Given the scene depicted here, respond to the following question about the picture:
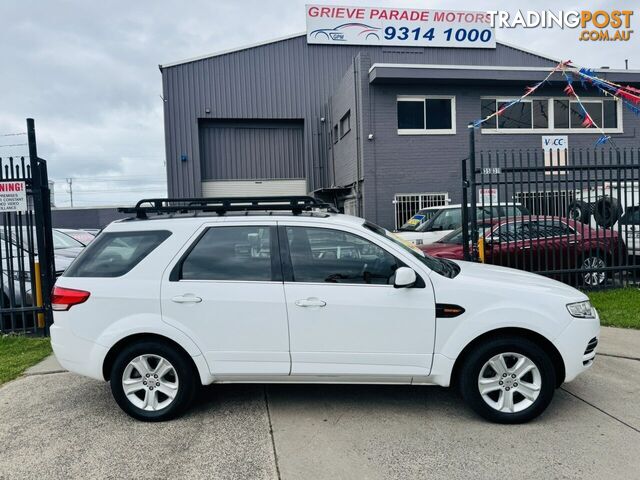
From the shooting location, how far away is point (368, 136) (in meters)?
15.5

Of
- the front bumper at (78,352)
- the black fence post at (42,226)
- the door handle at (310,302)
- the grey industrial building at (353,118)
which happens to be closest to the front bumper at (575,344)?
the door handle at (310,302)

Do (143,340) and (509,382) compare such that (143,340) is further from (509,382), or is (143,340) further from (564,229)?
(564,229)

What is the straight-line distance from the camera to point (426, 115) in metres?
16.0

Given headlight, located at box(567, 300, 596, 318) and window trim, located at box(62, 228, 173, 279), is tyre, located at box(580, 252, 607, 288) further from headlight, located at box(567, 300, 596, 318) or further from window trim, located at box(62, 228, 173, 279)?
window trim, located at box(62, 228, 173, 279)

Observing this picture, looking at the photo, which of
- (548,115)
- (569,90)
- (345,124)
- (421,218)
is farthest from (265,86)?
(421,218)

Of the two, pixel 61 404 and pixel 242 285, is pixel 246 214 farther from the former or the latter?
pixel 61 404

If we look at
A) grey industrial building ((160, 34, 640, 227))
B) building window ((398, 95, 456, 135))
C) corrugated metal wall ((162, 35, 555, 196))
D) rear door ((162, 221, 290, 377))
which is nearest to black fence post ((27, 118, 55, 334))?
rear door ((162, 221, 290, 377))

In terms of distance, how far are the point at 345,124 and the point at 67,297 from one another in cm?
1528

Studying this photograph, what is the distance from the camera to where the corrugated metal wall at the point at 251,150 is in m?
21.9

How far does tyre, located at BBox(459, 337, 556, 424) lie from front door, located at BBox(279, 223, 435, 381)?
359 mm

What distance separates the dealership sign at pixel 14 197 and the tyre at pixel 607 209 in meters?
8.76

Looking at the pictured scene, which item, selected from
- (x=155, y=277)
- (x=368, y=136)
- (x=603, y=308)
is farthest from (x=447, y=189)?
(x=155, y=277)

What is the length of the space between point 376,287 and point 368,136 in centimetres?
1224

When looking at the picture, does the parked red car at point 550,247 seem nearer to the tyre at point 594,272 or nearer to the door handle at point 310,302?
the tyre at point 594,272
